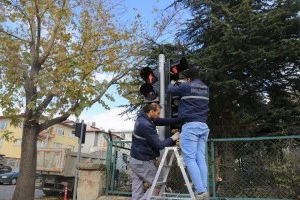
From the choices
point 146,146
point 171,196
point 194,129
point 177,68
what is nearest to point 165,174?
point 171,196

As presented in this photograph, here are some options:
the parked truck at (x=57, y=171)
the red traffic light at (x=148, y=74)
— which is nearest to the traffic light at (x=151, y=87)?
the red traffic light at (x=148, y=74)

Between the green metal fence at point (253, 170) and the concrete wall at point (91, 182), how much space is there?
2.82ft

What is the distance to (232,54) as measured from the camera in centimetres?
1088

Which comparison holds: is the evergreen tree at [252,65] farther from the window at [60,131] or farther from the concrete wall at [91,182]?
the window at [60,131]

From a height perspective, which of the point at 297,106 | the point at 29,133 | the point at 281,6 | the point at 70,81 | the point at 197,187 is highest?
the point at 281,6

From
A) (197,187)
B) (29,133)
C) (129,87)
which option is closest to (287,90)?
(129,87)

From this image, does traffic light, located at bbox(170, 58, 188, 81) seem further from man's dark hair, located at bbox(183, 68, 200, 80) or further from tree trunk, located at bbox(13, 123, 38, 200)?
tree trunk, located at bbox(13, 123, 38, 200)

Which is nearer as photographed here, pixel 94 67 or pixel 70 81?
pixel 70 81

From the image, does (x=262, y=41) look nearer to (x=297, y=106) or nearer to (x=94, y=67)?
(x=297, y=106)

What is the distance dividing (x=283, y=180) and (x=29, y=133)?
31.4ft

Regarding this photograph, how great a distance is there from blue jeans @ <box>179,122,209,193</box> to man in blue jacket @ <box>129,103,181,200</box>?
1.37 ft

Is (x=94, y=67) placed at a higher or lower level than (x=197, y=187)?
higher

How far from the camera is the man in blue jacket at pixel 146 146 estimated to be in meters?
5.39

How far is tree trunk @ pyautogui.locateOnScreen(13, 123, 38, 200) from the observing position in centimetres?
1257
